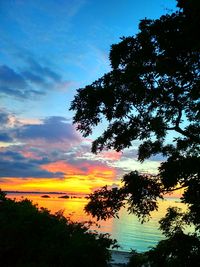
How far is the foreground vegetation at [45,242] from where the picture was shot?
11.4 metres

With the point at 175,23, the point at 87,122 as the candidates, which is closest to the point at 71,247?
the point at 87,122

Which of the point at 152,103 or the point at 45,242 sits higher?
the point at 152,103

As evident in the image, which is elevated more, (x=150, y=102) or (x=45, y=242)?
(x=150, y=102)

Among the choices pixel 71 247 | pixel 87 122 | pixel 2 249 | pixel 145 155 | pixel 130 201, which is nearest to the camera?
pixel 71 247

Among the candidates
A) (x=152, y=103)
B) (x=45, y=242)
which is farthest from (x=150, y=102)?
(x=45, y=242)

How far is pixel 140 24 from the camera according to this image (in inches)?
602

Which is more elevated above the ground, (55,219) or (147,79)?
(147,79)

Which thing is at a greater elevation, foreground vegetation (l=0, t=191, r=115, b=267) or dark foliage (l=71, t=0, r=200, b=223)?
dark foliage (l=71, t=0, r=200, b=223)

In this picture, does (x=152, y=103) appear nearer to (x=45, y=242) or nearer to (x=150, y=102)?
(x=150, y=102)

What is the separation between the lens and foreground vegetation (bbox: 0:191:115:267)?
11.4 metres

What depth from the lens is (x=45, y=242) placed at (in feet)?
41.0

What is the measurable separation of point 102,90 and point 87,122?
1.63 meters

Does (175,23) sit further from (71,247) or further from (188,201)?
(71,247)

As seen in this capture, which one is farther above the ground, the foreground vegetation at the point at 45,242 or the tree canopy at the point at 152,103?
the tree canopy at the point at 152,103
